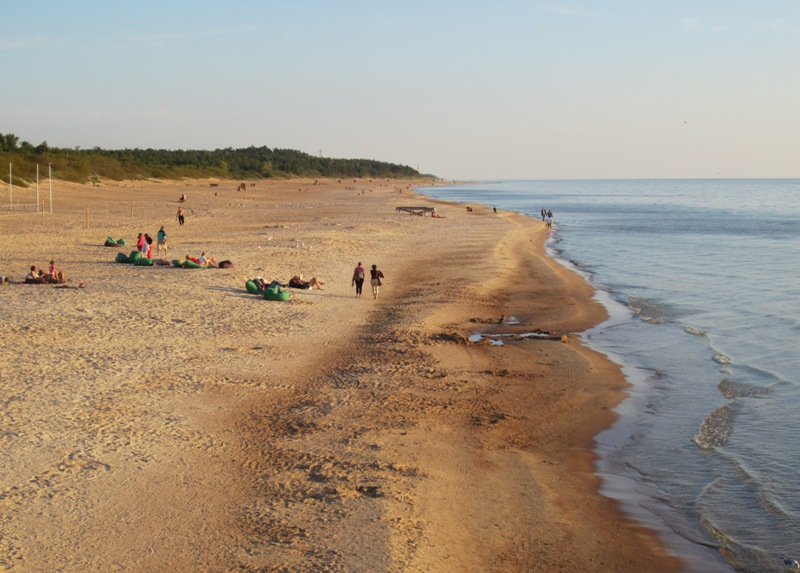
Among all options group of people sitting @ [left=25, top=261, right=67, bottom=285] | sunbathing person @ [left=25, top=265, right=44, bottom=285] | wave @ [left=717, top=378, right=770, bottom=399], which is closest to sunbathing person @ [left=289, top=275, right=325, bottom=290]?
group of people sitting @ [left=25, top=261, right=67, bottom=285]

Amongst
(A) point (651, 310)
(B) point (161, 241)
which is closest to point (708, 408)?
(A) point (651, 310)

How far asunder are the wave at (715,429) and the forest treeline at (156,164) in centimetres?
5333

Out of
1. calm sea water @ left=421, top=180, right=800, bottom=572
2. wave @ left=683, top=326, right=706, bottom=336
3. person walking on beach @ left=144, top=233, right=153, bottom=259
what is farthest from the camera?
person walking on beach @ left=144, top=233, right=153, bottom=259

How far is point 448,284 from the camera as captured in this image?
25953 mm

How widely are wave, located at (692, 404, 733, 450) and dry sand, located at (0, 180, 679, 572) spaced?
1.57 metres

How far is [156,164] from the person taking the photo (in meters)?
114

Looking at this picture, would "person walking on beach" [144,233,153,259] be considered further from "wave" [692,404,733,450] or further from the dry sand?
"wave" [692,404,733,450]

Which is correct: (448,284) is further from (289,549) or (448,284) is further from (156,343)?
(289,549)

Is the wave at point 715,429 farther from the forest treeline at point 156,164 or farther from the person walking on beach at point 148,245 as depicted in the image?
the forest treeline at point 156,164

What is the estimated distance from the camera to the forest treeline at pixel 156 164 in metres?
73.2

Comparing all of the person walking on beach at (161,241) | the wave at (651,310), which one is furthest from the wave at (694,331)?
the person walking on beach at (161,241)

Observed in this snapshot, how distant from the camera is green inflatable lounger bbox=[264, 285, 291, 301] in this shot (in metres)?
20.6

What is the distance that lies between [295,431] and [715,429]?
680 centimetres

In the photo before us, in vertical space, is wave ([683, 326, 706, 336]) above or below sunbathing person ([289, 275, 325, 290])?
below
